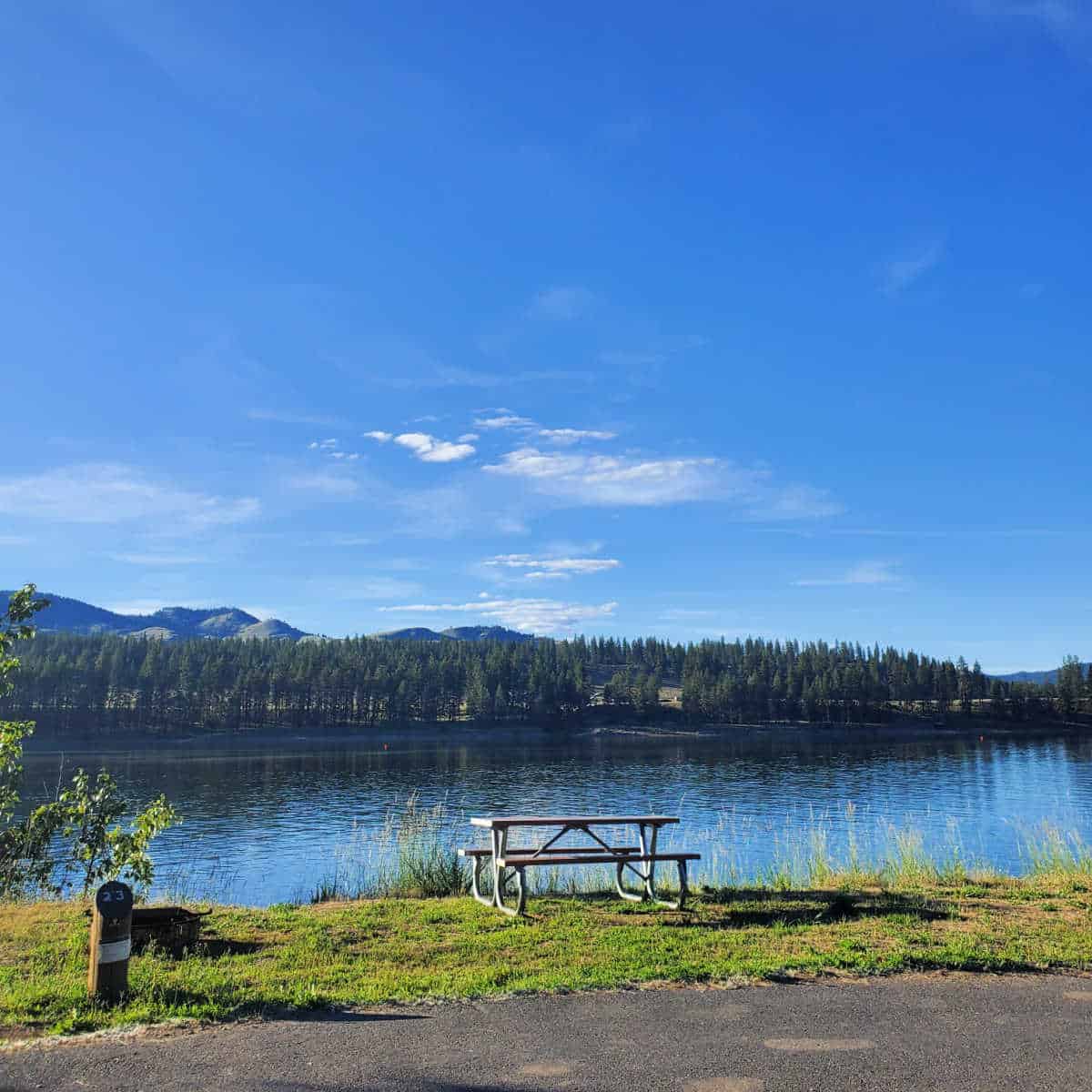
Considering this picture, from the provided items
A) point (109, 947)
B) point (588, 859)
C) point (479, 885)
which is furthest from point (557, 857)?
point (109, 947)

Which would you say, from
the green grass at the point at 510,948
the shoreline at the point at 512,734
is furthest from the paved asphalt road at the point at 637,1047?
the shoreline at the point at 512,734

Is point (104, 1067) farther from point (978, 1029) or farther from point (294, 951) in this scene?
A: point (978, 1029)

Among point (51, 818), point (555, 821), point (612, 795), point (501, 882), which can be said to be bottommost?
point (612, 795)

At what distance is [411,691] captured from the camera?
5438 inches

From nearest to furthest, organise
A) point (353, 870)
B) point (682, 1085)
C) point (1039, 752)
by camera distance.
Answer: point (682, 1085)
point (353, 870)
point (1039, 752)

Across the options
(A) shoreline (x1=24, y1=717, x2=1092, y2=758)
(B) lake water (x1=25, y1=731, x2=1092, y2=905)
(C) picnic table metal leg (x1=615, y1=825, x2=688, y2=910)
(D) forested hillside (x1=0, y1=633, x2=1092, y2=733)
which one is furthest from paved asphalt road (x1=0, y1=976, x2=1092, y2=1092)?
(D) forested hillside (x1=0, y1=633, x2=1092, y2=733)

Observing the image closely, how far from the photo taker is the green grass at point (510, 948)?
7609 mm

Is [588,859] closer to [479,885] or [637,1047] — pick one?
[479,885]

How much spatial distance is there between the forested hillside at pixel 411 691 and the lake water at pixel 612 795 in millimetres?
27649

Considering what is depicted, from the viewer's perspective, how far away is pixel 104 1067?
600cm

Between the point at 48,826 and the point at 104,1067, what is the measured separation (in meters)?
4.12

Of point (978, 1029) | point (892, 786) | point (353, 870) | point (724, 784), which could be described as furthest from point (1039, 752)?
point (978, 1029)

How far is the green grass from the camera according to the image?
7.61 meters

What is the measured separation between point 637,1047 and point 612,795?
136 ft
